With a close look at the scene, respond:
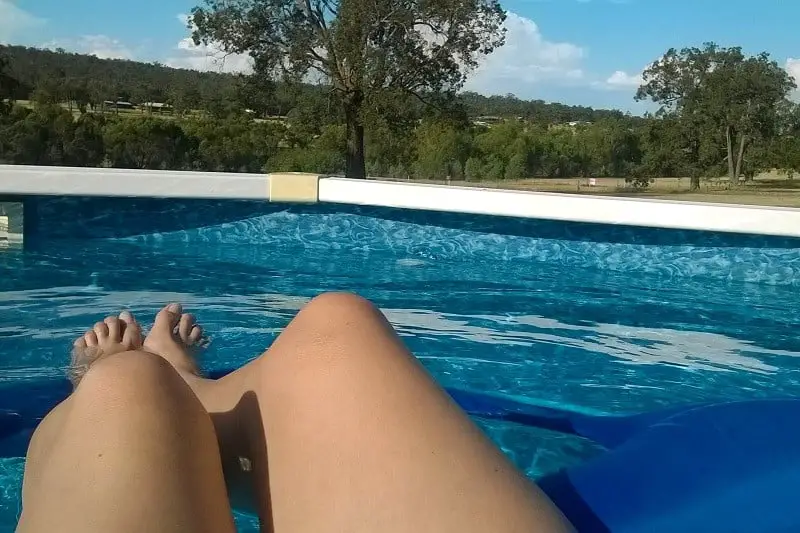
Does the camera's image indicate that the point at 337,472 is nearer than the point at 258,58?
Yes

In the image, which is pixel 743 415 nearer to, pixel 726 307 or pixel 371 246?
pixel 726 307

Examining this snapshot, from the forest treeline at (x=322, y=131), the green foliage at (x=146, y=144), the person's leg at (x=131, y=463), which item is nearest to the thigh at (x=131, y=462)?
the person's leg at (x=131, y=463)

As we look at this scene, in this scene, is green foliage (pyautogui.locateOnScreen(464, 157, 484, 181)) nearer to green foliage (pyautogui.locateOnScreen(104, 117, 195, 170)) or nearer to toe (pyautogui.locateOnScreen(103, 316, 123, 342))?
green foliage (pyautogui.locateOnScreen(104, 117, 195, 170))

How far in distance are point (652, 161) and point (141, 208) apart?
42.9 ft

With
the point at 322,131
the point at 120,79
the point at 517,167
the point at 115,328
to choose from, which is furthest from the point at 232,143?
the point at 115,328

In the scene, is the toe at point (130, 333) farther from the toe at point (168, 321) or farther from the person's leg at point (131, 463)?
the person's leg at point (131, 463)

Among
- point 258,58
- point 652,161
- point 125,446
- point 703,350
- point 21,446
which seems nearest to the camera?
point 125,446

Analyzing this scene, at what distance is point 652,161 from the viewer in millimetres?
16578

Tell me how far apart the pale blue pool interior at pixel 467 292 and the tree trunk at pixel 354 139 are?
6480mm

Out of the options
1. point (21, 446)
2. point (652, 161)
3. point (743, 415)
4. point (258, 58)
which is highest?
point (258, 58)

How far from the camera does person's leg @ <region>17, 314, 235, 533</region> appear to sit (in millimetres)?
821

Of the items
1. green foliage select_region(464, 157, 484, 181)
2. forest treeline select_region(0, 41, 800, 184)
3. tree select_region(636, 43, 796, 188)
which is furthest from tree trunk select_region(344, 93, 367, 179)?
tree select_region(636, 43, 796, 188)

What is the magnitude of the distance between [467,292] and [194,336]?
8.52 feet

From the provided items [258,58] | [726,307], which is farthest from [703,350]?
[258,58]
